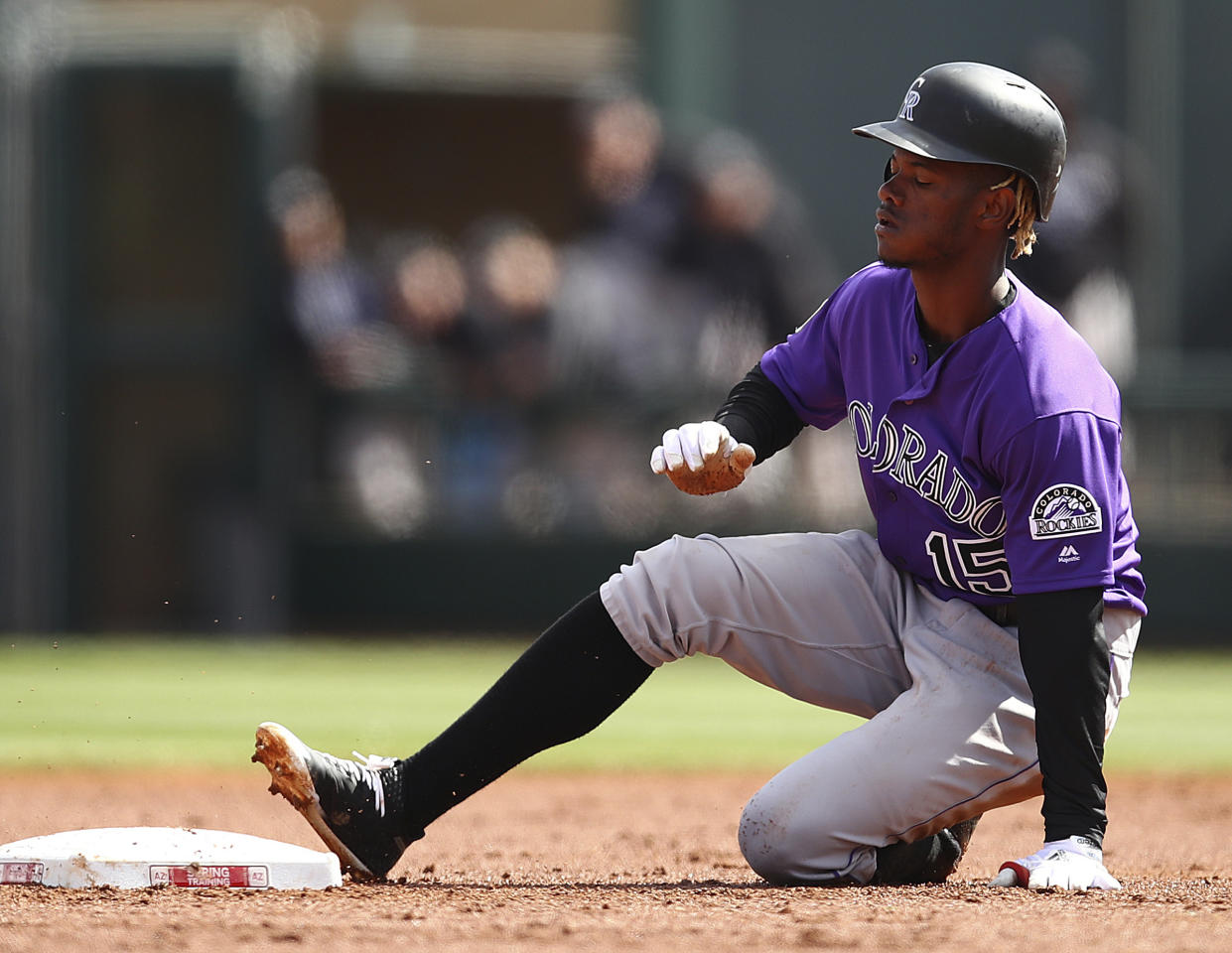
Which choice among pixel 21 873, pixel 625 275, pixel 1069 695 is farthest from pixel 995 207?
pixel 625 275

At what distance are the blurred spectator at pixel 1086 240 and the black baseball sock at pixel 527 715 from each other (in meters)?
5.85

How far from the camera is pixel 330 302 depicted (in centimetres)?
959

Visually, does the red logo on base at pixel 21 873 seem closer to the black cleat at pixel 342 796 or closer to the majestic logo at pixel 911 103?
the black cleat at pixel 342 796

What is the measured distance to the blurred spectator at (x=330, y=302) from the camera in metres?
9.54

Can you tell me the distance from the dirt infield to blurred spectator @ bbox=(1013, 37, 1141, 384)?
4783 millimetres

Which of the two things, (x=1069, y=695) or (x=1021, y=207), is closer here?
(x=1069, y=695)

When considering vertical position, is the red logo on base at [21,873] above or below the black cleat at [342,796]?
below

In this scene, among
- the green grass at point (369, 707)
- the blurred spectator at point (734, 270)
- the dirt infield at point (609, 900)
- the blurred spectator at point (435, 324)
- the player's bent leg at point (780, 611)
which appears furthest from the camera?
the blurred spectator at point (435, 324)

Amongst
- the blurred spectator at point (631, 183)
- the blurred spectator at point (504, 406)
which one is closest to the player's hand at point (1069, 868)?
the blurred spectator at point (631, 183)

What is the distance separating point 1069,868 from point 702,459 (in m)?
0.88

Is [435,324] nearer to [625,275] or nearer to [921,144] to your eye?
[625,275]

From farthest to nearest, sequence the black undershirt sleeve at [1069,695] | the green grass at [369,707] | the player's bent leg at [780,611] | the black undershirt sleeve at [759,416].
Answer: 1. the green grass at [369,707]
2. the black undershirt sleeve at [759,416]
3. the player's bent leg at [780,611]
4. the black undershirt sleeve at [1069,695]

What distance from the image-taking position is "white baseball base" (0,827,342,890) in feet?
10.9

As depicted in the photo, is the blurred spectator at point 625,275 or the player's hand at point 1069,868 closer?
the player's hand at point 1069,868
